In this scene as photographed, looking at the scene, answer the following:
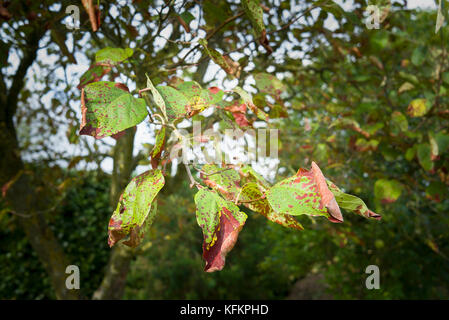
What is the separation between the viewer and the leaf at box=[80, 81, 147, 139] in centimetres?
50

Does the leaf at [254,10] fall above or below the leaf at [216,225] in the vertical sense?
above

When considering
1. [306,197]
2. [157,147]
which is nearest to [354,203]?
[306,197]

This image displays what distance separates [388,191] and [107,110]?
130 cm

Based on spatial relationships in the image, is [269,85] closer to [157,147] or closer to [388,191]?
[157,147]

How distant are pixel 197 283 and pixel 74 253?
5.51 feet

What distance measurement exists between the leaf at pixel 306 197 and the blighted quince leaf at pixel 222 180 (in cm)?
12

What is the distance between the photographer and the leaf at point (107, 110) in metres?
0.50

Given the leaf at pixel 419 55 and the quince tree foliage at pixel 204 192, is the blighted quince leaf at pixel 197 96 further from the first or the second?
the leaf at pixel 419 55

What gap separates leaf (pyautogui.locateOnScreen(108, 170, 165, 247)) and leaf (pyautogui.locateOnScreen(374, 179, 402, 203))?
120 centimetres

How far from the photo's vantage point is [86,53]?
8.87ft

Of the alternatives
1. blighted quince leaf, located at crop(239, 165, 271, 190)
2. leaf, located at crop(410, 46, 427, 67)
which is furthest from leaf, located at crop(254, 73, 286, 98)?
leaf, located at crop(410, 46, 427, 67)

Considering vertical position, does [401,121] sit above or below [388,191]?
above

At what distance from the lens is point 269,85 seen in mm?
950

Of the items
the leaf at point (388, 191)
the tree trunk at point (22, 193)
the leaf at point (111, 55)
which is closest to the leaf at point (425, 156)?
the leaf at point (388, 191)
